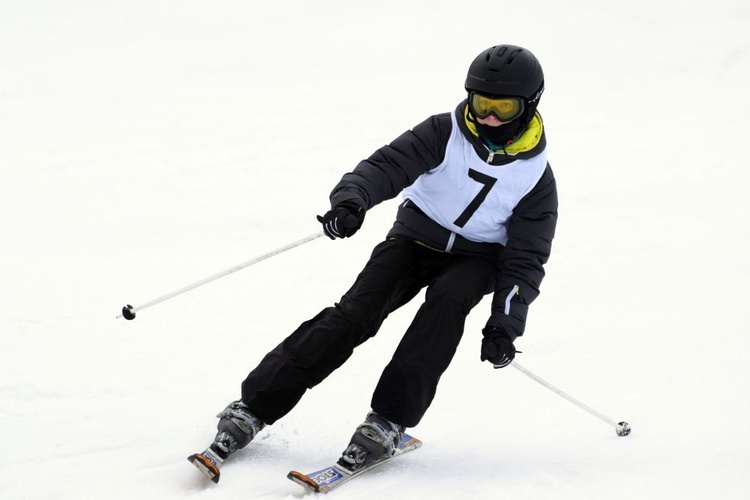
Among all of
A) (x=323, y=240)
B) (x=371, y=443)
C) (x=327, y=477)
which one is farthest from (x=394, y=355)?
(x=323, y=240)

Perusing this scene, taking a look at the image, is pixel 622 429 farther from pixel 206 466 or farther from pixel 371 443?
pixel 206 466

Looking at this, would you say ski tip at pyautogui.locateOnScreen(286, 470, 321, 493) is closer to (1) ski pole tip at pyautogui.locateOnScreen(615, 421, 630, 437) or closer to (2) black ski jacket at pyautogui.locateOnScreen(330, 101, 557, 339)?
→ (2) black ski jacket at pyautogui.locateOnScreen(330, 101, 557, 339)

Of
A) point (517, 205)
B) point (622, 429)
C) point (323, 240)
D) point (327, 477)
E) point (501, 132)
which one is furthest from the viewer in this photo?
point (323, 240)

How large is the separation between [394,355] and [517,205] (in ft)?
2.74

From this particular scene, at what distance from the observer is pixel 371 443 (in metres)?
3.49

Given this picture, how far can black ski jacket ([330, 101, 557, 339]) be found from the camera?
3.70 meters

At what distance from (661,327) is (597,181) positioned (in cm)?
287

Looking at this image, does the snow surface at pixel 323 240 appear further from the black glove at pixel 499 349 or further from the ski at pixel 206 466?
the black glove at pixel 499 349

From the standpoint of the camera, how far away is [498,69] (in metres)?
3.60

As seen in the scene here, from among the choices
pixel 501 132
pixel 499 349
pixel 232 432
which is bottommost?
pixel 232 432

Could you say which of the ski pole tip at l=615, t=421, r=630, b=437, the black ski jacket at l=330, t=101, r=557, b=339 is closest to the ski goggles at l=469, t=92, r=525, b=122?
the black ski jacket at l=330, t=101, r=557, b=339

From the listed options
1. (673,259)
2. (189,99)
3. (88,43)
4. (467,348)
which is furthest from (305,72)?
(467,348)

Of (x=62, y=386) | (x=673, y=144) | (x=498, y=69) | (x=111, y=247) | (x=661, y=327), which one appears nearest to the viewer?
(x=498, y=69)

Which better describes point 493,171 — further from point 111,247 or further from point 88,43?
point 88,43
